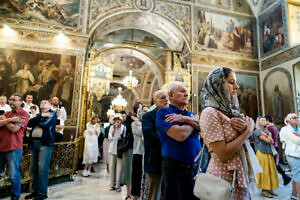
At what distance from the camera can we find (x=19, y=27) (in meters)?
8.30

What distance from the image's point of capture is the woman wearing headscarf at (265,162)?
185 inches

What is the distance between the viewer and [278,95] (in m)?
10.0

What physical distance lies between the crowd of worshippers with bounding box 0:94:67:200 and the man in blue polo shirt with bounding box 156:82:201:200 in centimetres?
301

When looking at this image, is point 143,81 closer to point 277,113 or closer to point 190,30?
point 190,30

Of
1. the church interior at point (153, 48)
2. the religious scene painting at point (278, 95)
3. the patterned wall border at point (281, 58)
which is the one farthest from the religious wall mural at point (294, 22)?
the religious scene painting at point (278, 95)

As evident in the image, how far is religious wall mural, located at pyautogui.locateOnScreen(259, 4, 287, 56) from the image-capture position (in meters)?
9.99

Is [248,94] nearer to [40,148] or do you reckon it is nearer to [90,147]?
[90,147]

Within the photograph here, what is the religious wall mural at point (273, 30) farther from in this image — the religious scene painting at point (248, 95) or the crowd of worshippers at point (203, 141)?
the crowd of worshippers at point (203, 141)

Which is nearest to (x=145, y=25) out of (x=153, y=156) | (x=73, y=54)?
(x=73, y=54)

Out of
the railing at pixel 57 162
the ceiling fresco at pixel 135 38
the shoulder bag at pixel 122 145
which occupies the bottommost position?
the railing at pixel 57 162

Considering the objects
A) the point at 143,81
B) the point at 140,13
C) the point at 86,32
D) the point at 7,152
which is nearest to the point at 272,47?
the point at 140,13

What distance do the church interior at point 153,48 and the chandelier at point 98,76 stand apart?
45 mm

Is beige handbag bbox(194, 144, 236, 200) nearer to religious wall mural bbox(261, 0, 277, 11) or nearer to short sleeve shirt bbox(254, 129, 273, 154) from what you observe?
short sleeve shirt bbox(254, 129, 273, 154)

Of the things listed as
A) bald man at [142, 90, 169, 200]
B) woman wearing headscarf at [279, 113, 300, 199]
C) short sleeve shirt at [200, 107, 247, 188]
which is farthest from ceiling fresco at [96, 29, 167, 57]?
short sleeve shirt at [200, 107, 247, 188]
